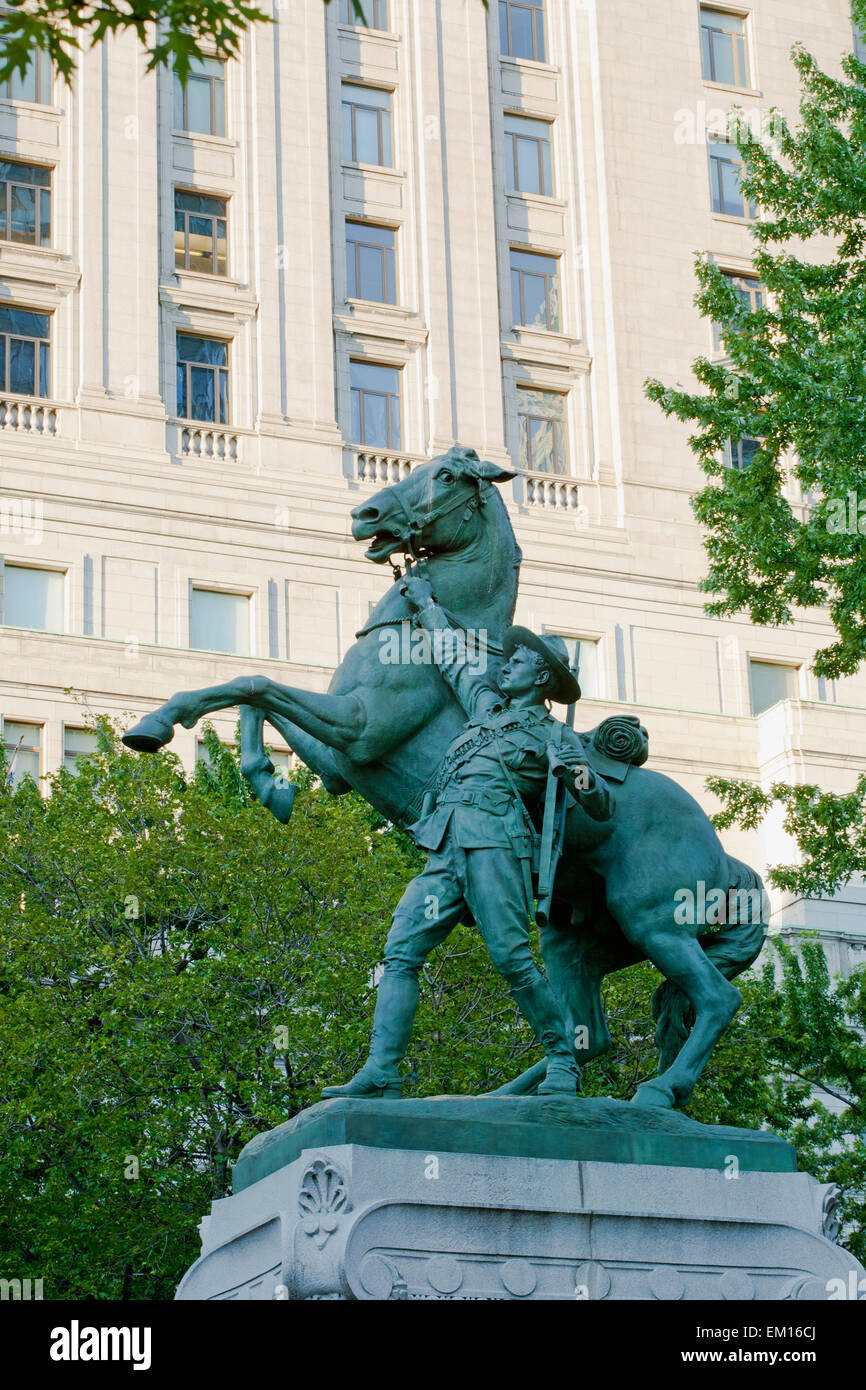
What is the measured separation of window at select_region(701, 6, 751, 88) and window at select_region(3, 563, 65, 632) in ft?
82.0

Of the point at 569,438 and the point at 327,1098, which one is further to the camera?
the point at 569,438

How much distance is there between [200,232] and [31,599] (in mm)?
11254

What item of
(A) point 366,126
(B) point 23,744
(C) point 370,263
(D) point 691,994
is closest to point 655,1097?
(D) point 691,994

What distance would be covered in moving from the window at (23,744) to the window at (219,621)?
5942 mm

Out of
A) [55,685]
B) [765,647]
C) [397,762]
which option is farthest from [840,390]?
[765,647]

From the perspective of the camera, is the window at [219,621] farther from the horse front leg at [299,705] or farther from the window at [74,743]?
the horse front leg at [299,705]

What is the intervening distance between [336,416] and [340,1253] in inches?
1800

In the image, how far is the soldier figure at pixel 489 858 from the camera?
11.0 meters

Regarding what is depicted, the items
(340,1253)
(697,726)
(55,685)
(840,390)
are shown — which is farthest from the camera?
(697,726)

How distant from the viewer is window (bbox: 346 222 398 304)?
5569 cm

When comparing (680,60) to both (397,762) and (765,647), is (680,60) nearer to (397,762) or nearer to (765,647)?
(765,647)

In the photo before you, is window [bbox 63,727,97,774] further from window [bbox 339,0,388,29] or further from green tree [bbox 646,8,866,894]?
window [bbox 339,0,388,29]

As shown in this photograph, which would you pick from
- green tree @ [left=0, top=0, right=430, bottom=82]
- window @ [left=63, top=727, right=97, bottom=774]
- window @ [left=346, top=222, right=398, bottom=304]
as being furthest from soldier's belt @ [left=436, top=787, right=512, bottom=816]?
window @ [left=346, top=222, right=398, bottom=304]

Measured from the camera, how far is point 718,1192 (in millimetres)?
10734
